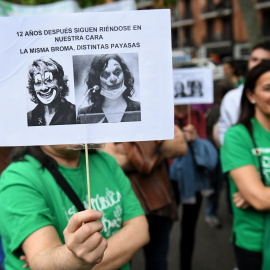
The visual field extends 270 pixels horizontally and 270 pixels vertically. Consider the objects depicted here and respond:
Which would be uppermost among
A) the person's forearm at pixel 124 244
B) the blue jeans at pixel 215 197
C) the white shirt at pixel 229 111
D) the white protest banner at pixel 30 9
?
the white protest banner at pixel 30 9

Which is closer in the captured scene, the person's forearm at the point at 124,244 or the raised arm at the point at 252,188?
the person's forearm at the point at 124,244

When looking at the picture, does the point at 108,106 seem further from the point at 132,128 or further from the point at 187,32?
the point at 187,32

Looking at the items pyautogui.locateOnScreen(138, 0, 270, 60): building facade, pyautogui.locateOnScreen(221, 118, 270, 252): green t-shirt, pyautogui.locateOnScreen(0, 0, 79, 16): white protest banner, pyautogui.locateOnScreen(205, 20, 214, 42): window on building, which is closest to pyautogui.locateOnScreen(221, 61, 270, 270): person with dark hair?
pyautogui.locateOnScreen(221, 118, 270, 252): green t-shirt

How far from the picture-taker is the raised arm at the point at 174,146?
7.58 ft

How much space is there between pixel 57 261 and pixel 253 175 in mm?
1130

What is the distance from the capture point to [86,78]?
113cm

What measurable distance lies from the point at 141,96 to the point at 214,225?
11.5 ft

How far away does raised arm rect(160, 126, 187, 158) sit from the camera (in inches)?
91.0

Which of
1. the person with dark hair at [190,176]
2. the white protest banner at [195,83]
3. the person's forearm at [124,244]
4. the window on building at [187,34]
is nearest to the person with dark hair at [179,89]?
the white protest banner at [195,83]

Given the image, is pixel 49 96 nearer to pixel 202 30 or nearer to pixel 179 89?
pixel 179 89

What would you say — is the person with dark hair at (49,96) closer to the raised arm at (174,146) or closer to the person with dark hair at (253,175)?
the person with dark hair at (253,175)

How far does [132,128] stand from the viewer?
1148 millimetres

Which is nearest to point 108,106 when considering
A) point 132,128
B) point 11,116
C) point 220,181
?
point 132,128

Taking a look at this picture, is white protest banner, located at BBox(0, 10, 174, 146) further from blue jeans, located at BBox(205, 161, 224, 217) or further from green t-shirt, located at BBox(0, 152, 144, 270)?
blue jeans, located at BBox(205, 161, 224, 217)
